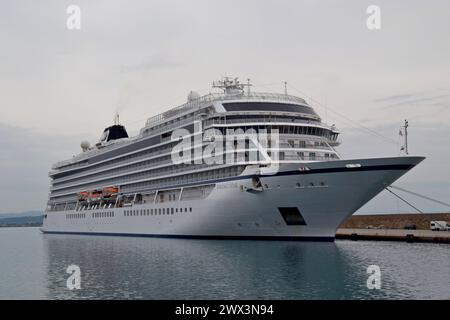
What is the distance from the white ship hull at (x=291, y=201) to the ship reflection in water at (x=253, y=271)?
1.26 metres

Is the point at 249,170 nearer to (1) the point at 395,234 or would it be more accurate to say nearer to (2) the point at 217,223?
(2) the point at 217,223

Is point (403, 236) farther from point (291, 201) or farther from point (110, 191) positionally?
point (110, 191)

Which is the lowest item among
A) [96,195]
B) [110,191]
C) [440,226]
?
[440,226]

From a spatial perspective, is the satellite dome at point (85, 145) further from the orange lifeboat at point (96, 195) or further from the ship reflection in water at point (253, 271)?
A: the ship reflection in water at point (253, 271)

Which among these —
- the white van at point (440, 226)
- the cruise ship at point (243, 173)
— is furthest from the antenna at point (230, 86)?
the white van at point (440, 226)

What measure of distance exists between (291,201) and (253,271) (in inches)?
431

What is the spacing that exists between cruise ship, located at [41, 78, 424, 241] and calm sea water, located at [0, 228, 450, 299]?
7.76 ft

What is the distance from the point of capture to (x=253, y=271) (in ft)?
88.5

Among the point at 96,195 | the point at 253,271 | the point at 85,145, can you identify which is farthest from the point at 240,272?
the point at 85,145

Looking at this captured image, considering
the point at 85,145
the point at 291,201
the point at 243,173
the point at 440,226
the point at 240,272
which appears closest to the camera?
the point at 240,272

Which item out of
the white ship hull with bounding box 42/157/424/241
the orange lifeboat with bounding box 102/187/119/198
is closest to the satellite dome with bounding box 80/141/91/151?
the orange lifeboat with bounding box 102/187/119/198

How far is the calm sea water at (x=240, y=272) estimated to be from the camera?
2177 cm

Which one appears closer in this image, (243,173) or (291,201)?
(291,201)

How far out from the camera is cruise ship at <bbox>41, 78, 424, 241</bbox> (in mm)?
35875
